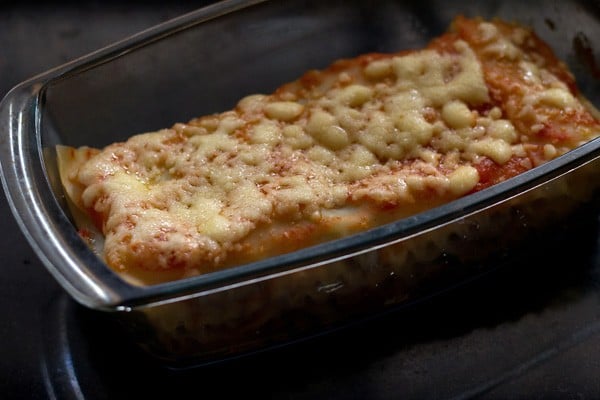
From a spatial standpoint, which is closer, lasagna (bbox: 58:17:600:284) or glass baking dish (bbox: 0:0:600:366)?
glass baking dish (bbox: 0:0:600:366)

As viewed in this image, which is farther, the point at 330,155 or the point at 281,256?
the point at 330,155

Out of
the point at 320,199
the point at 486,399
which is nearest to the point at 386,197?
the point at 320,199

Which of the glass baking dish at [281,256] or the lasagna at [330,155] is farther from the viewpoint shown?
the lasagna at [330,155]

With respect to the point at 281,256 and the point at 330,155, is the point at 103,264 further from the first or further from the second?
the point at 330,155

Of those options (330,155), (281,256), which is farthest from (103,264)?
(330,155)
